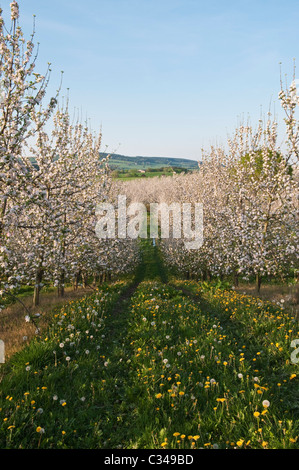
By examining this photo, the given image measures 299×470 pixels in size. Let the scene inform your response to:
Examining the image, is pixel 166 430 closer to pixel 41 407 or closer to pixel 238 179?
pixel 41 407

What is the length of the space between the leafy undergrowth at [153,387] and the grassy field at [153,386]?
21 millimetres

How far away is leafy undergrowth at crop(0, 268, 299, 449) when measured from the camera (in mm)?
4523

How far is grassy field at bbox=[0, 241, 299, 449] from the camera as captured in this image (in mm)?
4523

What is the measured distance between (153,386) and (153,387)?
24 mm

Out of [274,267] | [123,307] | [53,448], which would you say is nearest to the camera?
[53,448]

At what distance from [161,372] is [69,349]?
2592 millimetres

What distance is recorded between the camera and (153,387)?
5.69 metres

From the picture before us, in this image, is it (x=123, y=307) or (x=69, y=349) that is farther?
(x=123, y=307)

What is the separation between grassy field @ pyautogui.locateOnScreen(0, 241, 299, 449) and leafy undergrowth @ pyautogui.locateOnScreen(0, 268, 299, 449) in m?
0.02

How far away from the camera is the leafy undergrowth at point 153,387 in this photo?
178 inches

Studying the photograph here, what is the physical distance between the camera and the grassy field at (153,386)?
4.52m

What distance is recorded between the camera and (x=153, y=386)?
571 cm
